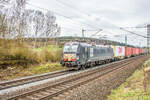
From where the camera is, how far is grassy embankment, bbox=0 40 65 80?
13574 mm

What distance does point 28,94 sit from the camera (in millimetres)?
7520

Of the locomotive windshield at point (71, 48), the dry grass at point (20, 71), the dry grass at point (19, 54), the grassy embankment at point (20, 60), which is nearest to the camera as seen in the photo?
the dry grass at point (20, 71)

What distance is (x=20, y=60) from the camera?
50.4 ft

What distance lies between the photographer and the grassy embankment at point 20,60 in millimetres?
13574

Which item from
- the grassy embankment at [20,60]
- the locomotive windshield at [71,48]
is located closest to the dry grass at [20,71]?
the grassy embankment at [20,60]

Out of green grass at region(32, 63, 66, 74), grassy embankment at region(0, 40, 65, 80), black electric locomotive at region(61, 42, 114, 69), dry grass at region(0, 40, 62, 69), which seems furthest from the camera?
black electric locomotive at region(61, 42, 114, 69)

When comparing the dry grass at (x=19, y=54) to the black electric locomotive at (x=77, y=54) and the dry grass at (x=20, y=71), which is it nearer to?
the dry grass at (x=20, y=71)

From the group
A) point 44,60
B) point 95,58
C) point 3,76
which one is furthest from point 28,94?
point 95,58

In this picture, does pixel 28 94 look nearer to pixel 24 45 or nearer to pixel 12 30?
pixel 24 45

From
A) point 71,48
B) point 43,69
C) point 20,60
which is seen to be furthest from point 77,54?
point 20,60

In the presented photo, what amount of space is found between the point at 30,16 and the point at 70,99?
27637 mm

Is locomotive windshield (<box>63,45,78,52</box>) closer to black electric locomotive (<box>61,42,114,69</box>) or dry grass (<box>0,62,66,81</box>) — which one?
black electric locomotive (<box>61,42,114,69</box>)

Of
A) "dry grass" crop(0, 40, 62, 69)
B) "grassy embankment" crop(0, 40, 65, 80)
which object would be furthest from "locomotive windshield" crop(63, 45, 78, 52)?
"dry grass" crop(0, 40, 62, 69)

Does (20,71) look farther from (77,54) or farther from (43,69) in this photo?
(77,54)
